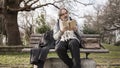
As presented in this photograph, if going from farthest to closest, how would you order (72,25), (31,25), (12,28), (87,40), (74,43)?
(31,25) → (12,28) → (87,40) → (72,25) → (74,43)

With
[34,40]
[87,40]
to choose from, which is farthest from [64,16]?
[34,40]

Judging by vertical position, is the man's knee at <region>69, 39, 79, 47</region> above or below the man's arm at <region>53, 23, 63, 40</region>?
below

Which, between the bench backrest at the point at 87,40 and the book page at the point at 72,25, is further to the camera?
the bench backrest at the point at 87,40

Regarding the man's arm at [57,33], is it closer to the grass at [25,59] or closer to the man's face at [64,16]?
the man's face at [64,16]

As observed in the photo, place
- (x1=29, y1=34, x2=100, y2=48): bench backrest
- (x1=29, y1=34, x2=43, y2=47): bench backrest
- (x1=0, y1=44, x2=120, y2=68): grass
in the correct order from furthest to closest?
(x1=0, y1=44, x2=120, y2=68): grass, (x1=29, y1=34, x2=43, y2=47): bench backrest, (x1=29, y1=34, x2=100, y2=48): bench backrest

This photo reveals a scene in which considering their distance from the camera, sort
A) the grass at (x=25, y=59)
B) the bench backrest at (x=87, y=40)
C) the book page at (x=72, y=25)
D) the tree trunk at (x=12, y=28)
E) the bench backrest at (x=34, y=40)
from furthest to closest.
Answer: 1. the tree trunk at (x=12, y=28)
2. the grass at (x=25, y=59)
3. the bench backrest at (x=34, y=40)
4. the bench backrest at (x=87, y=40)
5. the book page at (x=72, y=25)

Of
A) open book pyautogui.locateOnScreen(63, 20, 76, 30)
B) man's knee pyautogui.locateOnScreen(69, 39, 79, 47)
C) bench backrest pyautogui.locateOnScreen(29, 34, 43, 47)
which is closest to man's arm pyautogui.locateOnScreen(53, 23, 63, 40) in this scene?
open book pyautogui.locateOnScreen(63, 20, 76, 30)

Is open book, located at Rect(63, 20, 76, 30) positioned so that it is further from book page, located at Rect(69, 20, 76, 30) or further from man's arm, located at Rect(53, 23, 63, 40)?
man's arm, located at Rect(53, 23, 63, 40)

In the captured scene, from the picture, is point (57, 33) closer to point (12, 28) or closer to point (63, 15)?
point (63, 15)

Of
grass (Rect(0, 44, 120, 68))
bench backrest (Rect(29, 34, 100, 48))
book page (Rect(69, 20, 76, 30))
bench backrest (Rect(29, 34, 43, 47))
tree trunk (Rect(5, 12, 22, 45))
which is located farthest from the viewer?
tree trunk (Rect(5, 12, 22, 45))

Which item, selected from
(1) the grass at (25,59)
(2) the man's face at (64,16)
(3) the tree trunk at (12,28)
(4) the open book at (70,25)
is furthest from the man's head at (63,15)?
(3) the tree trunk at (12,28)

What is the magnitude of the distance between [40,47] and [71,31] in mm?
879

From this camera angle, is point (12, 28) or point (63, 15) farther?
point (12, 28)

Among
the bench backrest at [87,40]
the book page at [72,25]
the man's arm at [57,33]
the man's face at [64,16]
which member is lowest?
the bench backrest at [87,40]
